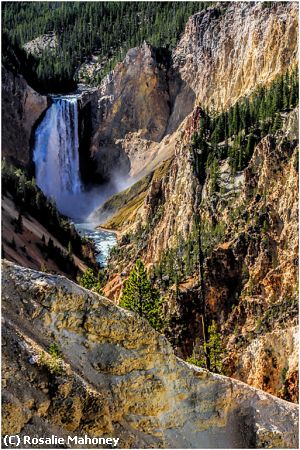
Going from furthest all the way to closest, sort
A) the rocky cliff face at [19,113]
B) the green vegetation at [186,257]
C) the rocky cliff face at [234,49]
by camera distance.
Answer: the rocky cliff face at [19,113], the rocky cliff face at [234,49], the green vegetation at [186,257]

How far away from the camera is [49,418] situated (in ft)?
35.8

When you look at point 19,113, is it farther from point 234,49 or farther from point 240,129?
point 240,129

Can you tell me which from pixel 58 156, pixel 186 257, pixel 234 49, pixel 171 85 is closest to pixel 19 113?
pixel 58 156

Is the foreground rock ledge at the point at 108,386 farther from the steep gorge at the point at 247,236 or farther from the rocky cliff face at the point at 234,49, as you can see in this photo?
the rocky cliff face at the point at 234,49

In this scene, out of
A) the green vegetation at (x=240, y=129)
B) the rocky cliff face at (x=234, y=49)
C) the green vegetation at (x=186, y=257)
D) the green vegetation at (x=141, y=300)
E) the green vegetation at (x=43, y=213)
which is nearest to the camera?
the green vegetation at (x=141, y=300)

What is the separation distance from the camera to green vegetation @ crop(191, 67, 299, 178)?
2064 inches

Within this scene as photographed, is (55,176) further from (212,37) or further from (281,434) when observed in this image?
(281,434)

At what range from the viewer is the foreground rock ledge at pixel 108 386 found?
1090 cm

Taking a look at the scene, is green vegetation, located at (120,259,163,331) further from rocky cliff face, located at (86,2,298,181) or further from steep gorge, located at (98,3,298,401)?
rocky cliff face, located at (86,2,298,181)

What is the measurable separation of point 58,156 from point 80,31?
58763mm

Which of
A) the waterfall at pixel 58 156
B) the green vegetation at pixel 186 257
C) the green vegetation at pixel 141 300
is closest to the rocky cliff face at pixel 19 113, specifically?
the waterfall at pixel 58 156

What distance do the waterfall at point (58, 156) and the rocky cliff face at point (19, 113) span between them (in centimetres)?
154

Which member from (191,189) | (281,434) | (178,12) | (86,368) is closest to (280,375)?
(281,434)

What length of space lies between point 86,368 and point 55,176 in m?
89.3
